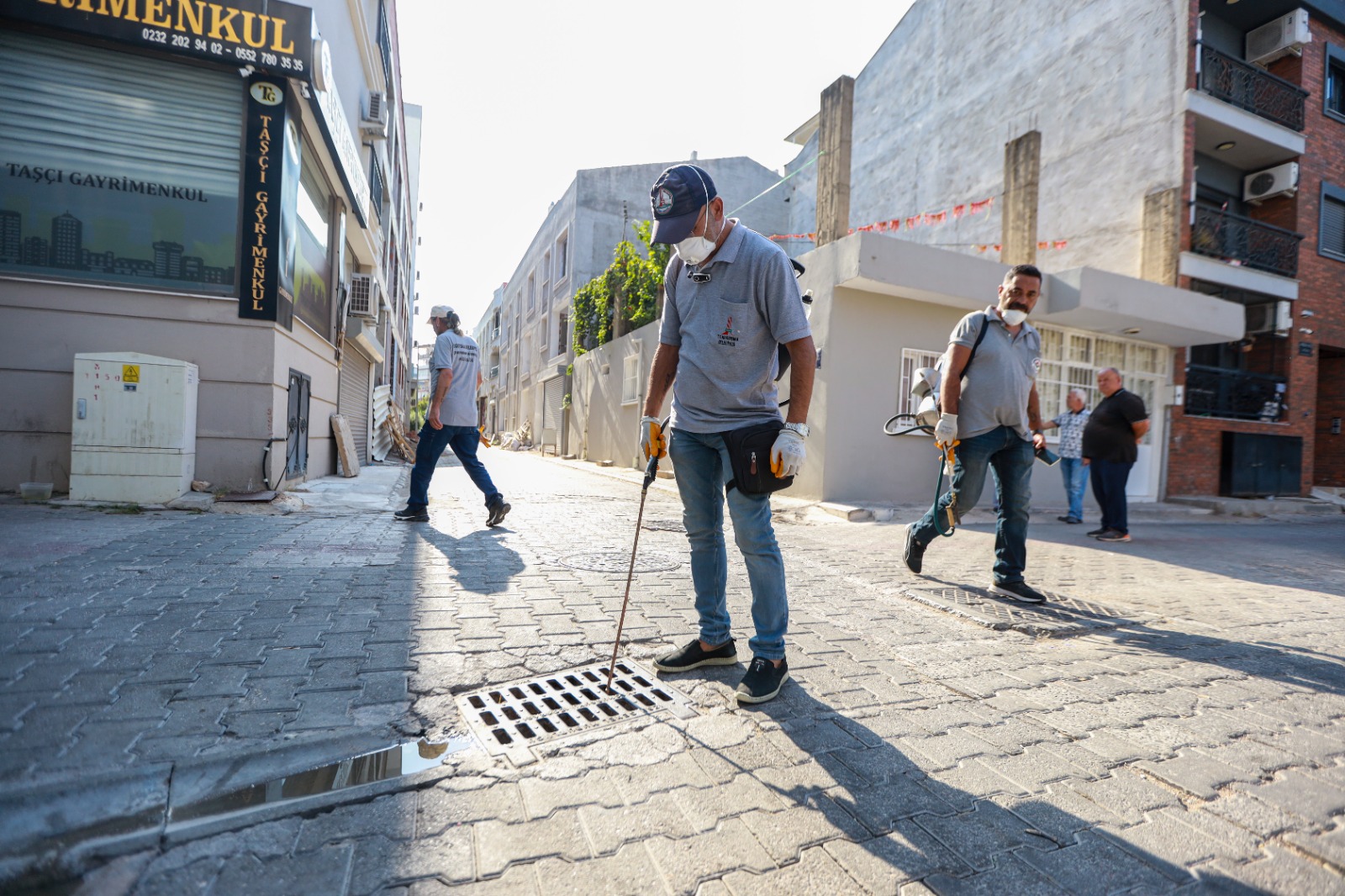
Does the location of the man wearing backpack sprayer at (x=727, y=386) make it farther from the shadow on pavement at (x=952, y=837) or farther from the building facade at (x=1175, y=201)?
the building facade at (x=1175, y=201)

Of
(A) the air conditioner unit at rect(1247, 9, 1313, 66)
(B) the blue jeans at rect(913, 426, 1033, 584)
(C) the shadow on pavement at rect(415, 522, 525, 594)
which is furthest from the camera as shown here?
(A) the air conditioner unit at rect(1247, 9, 1313, 66)

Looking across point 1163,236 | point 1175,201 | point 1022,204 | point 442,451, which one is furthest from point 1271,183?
point 442,451

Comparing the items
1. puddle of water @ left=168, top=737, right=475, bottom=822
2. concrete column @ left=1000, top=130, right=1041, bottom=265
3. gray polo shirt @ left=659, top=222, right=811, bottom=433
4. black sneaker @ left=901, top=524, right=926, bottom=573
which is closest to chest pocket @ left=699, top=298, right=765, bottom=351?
gray polo shirt @ left=659, top=222, right=811, bottom=433

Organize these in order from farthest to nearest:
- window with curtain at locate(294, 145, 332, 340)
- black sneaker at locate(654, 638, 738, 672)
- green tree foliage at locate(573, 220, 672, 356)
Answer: green tree foliage at locate(573, 220, 672, 356) < window with curtain at locate(294, 145, 332, 340) < black sneaker at locate(654, 638, 738, 672)

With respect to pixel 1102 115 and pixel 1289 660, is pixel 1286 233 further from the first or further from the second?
pixel 1289 660

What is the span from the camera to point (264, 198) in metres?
7.09

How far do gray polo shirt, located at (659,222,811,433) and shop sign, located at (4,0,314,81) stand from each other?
22.0ft

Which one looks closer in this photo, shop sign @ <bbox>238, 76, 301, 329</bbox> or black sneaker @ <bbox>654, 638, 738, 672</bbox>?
black sneaker @ <bbox>654, 638, 738, 672</bbox>

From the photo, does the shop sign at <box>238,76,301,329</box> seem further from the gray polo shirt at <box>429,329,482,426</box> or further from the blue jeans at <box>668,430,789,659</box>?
the blue jeans at <box>668,430,789,659</box>

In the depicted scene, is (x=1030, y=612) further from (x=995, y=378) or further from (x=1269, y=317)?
(x=1269, y=317)

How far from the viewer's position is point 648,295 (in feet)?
58.4

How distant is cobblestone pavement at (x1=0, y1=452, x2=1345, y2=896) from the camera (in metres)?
1.53

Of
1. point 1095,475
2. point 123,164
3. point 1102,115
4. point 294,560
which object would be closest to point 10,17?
point 123,164

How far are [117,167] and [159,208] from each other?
0.50m
